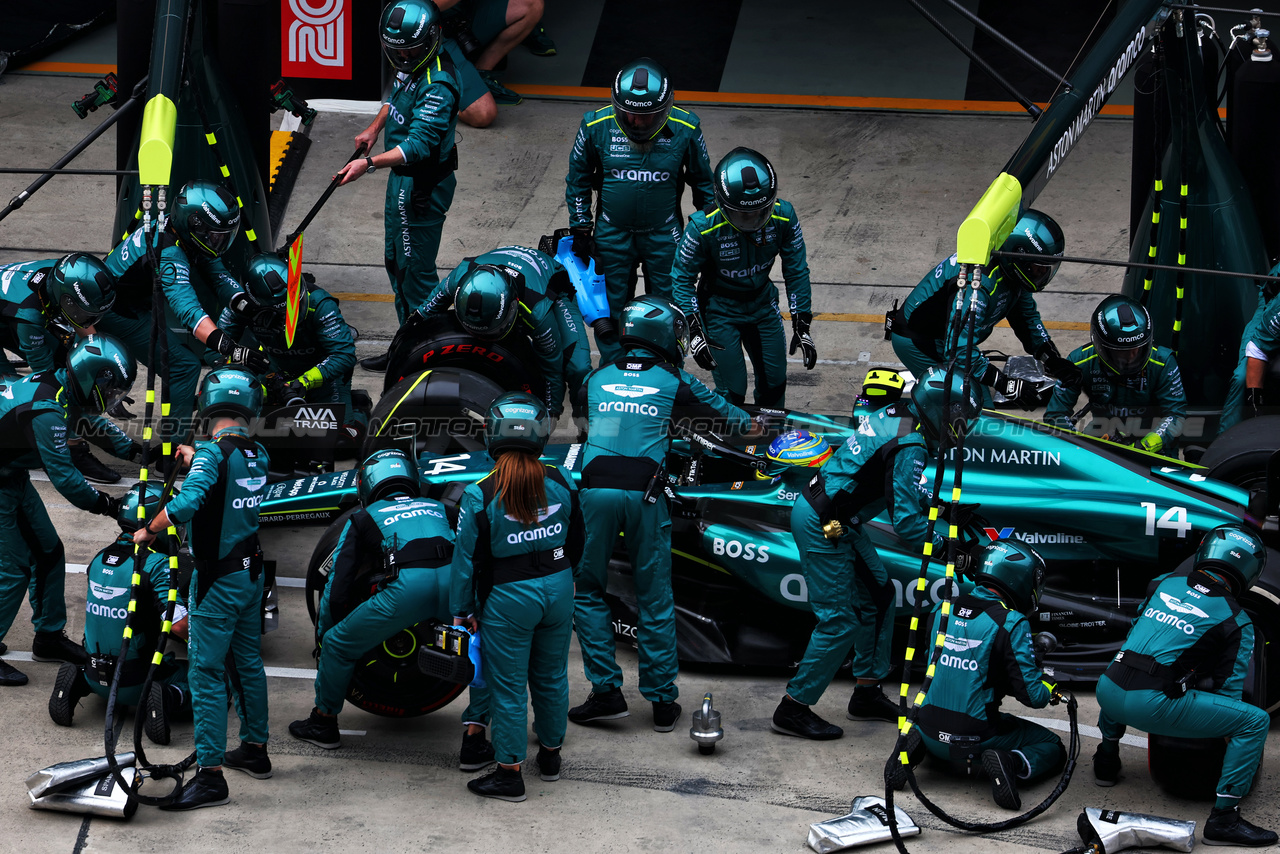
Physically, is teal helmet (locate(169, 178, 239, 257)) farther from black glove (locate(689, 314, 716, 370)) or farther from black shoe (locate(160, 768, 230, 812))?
black shoe (locate(160, 768, 230, 812))

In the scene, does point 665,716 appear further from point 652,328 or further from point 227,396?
point 227,396

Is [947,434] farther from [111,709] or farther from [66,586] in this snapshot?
[66,586]

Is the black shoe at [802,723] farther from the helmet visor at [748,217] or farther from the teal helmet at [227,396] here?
the helmet visor at [748,217]

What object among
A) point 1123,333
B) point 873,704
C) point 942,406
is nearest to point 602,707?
point 873,704

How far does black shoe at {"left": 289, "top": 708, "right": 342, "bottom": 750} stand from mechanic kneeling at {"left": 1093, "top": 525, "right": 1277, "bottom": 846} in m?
3.47

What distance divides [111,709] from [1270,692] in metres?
5.20

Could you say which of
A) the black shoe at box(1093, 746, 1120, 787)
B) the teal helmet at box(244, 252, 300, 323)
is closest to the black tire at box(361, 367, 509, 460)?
the teal helmet at box(244, 252, 300, 323)

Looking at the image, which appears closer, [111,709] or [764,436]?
[111,709]

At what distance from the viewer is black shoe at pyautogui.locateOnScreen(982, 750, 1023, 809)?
23.4ft

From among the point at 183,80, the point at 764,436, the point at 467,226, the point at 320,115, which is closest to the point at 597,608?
the point at 764,436

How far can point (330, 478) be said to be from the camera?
9445 mm

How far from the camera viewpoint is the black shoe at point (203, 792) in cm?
703

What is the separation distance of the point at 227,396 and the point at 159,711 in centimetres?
149

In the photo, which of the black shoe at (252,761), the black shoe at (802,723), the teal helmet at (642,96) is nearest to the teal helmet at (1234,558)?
the black shoe at (802,723)
